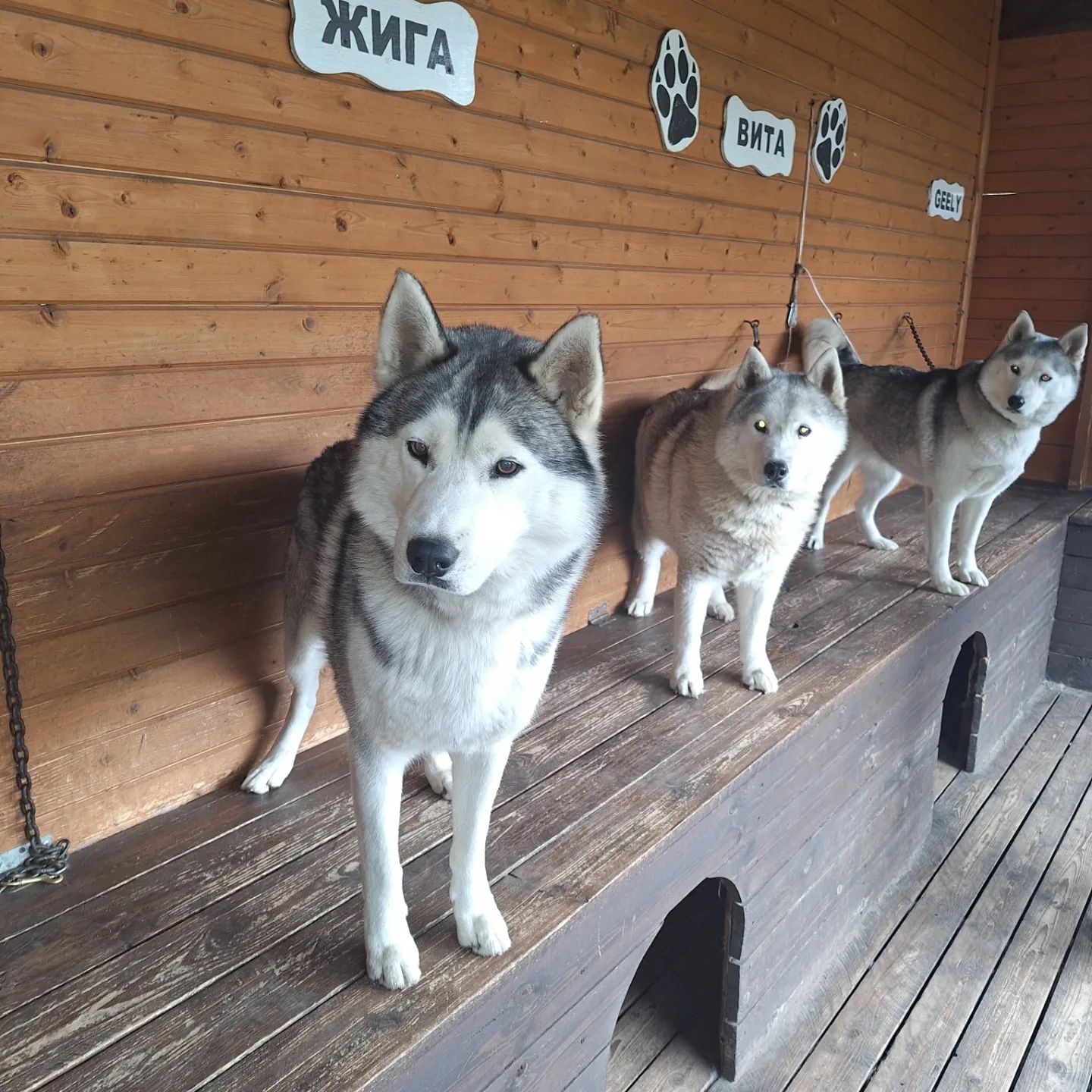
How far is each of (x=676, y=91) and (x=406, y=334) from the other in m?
2.01

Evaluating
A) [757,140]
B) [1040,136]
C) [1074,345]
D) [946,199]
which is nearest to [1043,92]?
[1040,136]

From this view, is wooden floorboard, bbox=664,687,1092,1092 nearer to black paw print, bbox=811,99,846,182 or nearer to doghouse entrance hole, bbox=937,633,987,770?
doghouse entrance hole, bbox=937,633,987,770

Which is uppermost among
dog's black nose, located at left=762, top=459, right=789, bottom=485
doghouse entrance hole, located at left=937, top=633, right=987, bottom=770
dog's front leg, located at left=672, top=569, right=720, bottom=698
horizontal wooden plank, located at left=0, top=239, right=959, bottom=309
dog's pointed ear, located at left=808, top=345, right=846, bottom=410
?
horizontal wooden plank, located at left=0, top=239, right=959, bottom=309

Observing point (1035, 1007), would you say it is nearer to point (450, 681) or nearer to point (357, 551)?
point (450, 681)

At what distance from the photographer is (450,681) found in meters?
1.29

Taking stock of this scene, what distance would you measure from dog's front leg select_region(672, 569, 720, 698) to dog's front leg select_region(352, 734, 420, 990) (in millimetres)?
1177

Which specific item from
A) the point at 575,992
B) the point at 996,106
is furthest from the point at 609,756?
the point at 996,106

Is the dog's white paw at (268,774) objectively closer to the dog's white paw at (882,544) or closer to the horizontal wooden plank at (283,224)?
the horizontal wooden plank at (283,224)

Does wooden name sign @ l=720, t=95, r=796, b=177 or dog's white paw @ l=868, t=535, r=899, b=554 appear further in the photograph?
dog's white paw @ l=868, t=535, r=899, b=554

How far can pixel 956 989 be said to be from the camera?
2.69 m

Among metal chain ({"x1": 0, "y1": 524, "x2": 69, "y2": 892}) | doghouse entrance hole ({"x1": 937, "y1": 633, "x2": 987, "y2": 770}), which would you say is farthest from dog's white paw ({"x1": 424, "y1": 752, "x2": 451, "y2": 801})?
doghouse entrance hole ({"x1": 937, "y1": 633, "x2": 987, "y2": 770})

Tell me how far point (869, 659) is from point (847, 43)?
2.90m

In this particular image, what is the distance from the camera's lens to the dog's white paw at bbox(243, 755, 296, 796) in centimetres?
187

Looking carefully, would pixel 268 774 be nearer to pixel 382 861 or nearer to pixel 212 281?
pixel 382 861
